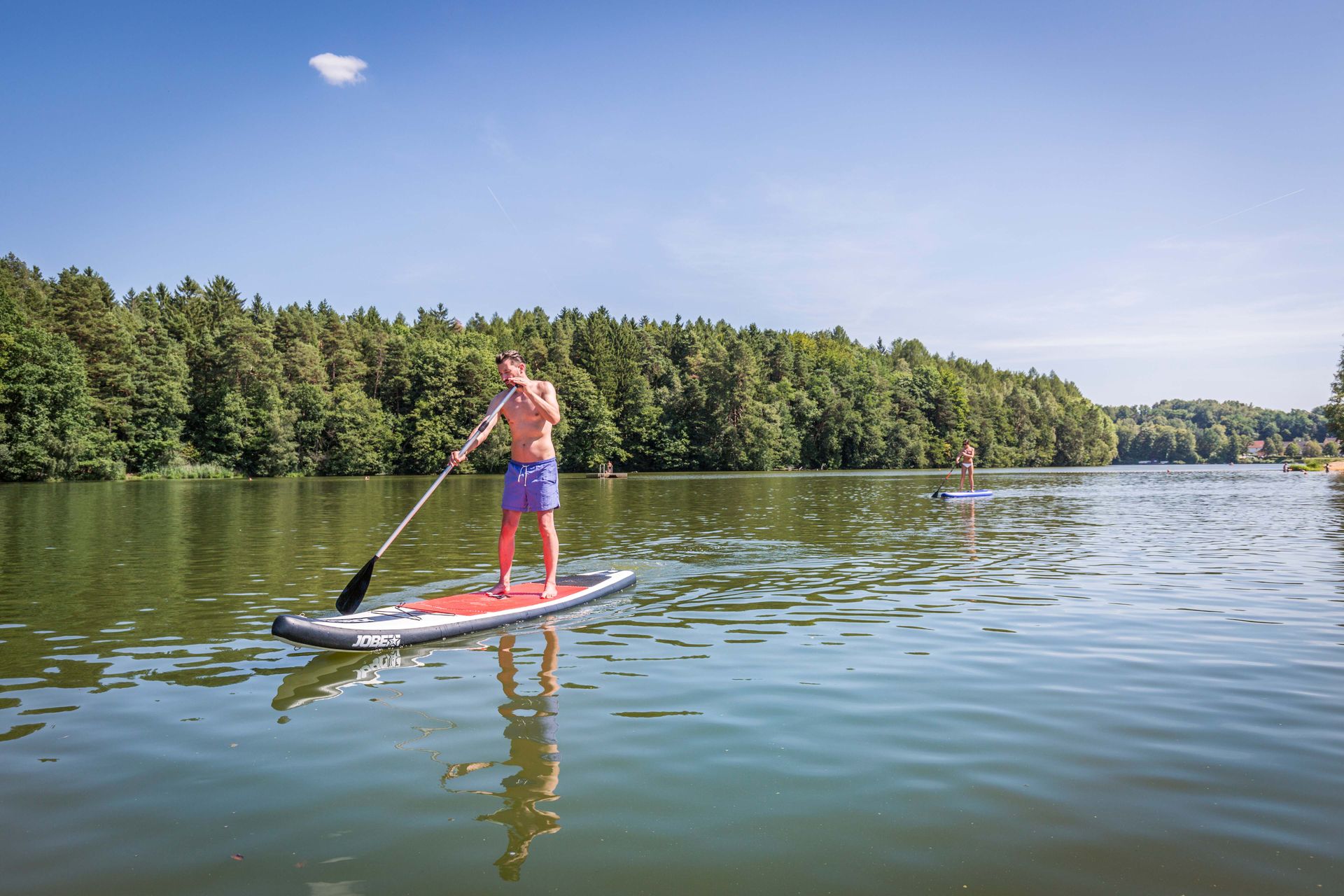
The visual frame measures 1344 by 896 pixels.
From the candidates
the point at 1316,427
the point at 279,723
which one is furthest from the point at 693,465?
the point at 1316,427

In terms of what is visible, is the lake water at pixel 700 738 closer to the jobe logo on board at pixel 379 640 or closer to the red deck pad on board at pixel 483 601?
the jobe logo on board at pixel 379 640

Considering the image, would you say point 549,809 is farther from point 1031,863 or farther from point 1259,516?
point 1259,516

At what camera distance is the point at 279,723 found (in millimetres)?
5605

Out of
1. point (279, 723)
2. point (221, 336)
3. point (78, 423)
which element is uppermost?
point (221, 336)

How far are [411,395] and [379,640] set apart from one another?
8161cm

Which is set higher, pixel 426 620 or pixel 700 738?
pixel 426 620

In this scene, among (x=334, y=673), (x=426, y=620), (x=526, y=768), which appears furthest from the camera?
(x=426, y=620)

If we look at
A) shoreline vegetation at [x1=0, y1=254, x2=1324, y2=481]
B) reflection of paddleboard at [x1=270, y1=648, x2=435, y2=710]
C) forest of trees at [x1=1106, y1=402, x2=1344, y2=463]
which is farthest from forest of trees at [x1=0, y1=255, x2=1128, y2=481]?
forest of trees at [x1=1106, y1=402, x2=1344, y2=463]

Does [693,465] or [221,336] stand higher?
[221,336]

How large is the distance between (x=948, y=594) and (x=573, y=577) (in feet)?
15.8

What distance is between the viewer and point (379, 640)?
7.61 m

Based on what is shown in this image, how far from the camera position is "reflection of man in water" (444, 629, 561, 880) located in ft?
12.5

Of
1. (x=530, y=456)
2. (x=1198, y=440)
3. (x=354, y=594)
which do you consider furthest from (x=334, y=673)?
(x=1198, y=440)

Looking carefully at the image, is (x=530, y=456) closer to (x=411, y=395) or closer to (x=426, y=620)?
(x=426, y=620)
